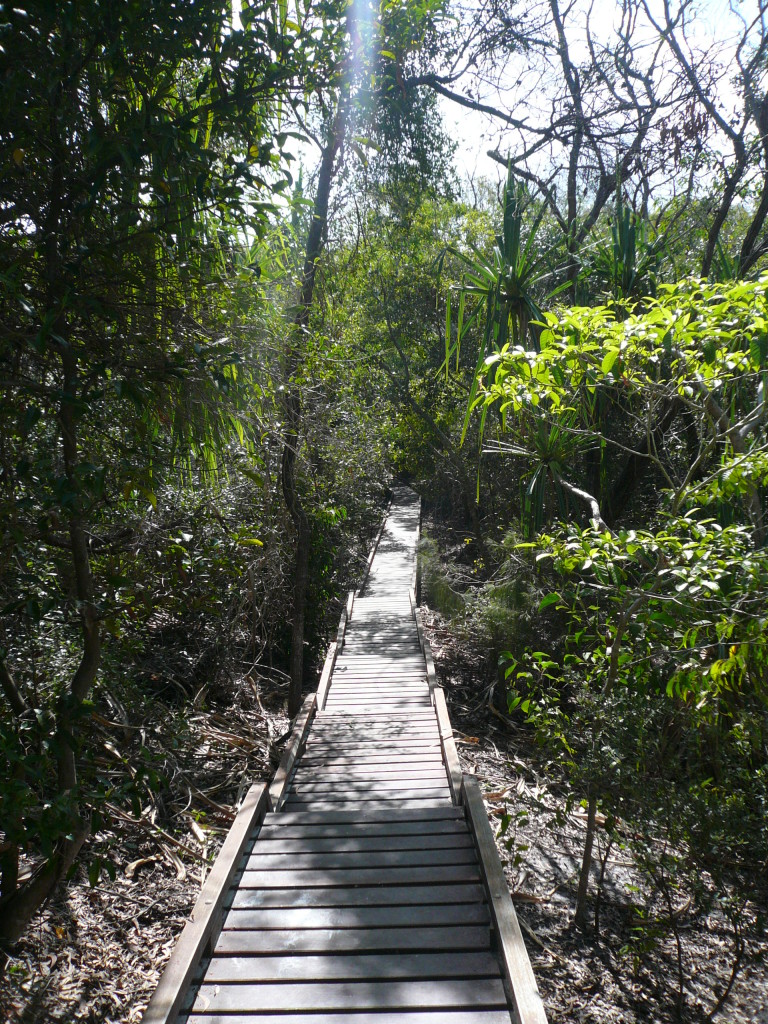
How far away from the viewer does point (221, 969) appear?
9.34ft

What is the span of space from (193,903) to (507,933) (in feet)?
7.72

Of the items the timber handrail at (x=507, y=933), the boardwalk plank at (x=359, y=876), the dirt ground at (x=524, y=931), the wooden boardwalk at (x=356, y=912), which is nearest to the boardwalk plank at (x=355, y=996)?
the wooden boardwalk at (x=356, y=912)

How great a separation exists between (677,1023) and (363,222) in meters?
8.19

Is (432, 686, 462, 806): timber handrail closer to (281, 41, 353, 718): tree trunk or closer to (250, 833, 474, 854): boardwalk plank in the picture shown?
(250, 833, 474, 854): boardwalk plank

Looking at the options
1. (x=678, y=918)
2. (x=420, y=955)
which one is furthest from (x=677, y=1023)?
(x=420, y=955)

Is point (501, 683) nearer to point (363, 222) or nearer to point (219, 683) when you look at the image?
point (219, 683)

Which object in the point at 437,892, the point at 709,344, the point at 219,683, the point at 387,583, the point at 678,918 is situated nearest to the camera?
the point at 709,344

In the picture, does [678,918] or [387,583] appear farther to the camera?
[387,583]

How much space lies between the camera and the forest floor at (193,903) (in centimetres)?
354

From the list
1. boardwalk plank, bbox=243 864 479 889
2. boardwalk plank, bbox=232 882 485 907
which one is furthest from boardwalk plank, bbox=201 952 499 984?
boardwalk plank, bbox=243 864 479 889

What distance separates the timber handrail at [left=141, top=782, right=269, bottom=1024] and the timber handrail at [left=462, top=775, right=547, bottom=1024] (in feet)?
3.86

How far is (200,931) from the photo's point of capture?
9.20 ft

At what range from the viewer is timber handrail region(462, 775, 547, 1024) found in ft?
8.09

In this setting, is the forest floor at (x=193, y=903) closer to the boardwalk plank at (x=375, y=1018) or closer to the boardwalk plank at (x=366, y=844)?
the boardwalk plank at (x=366, y=844)
